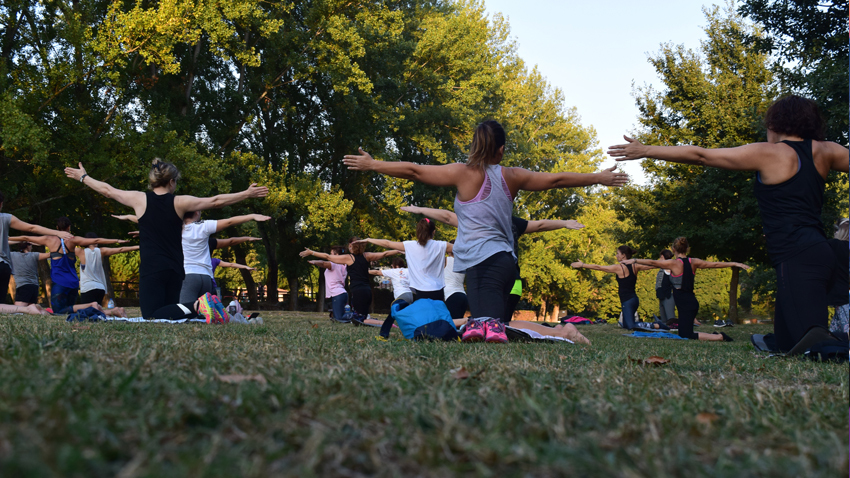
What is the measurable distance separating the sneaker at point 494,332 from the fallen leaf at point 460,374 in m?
2.61

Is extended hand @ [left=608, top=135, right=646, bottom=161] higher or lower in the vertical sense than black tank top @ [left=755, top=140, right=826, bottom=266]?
higher

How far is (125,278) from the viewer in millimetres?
35812

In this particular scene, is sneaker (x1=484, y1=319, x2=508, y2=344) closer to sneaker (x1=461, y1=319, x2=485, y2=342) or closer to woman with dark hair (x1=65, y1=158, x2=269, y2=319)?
sneaker (x1=461, y1=319, x2=485, y2=342)

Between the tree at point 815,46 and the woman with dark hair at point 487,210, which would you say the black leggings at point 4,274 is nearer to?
the woman with dark hair at point 487,210

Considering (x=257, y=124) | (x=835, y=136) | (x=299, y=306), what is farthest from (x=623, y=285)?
(x=299, y=306)

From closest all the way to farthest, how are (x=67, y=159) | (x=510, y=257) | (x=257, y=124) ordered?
(x=510, y=257) < (x=67, y=159) < (x=257, y=124)

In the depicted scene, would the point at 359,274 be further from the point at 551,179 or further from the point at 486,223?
the point at 551,179

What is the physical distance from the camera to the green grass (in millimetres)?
1436

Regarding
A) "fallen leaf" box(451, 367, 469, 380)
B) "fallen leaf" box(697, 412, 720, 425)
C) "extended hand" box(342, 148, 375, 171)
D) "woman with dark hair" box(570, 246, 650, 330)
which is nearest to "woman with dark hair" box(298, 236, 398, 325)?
"woman with dark hair" box(570, 246, 650, 330)

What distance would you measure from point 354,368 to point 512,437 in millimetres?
1456

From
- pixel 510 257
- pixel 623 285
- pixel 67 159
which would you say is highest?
pixel 67 159

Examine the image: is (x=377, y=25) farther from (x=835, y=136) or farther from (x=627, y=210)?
(x=835, y=136)

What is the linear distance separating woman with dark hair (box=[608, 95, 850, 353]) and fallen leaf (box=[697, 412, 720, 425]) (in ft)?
11.0

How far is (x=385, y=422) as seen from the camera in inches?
73.7
